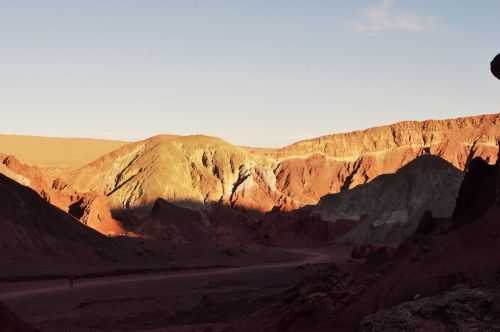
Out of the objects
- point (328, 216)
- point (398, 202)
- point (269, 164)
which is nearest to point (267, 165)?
point (269, 164)

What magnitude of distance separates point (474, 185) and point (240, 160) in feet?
344

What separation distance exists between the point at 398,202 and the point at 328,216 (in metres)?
14.6

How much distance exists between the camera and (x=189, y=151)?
126812 millimetres

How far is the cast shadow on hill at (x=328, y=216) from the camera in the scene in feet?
282

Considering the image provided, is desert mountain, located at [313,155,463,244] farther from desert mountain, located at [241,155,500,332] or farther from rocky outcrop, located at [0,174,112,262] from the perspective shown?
desert mountain, located at [241,155,500,332]

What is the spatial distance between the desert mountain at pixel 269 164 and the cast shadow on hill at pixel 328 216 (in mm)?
6324

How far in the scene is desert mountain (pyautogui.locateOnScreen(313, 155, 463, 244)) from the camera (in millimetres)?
85062

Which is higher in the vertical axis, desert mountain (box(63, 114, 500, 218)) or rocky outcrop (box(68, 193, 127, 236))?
desert mountain (box(63, 114, 500, 218))

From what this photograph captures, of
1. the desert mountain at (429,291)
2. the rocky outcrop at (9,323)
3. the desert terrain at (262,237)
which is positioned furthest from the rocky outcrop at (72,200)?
the rocky outcrop at (9,323)

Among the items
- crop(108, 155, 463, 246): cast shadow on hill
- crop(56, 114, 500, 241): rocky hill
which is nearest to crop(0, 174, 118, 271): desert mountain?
crop(108, 155, 463, 246): cast shadow on hill

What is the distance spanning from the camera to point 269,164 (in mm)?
137625

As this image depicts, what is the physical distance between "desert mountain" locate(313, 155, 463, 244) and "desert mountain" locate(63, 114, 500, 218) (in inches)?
617

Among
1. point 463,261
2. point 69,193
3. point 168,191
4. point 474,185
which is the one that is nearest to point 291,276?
point 474,185

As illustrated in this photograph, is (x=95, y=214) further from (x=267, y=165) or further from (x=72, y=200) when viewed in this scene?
(x=267, y=165)
